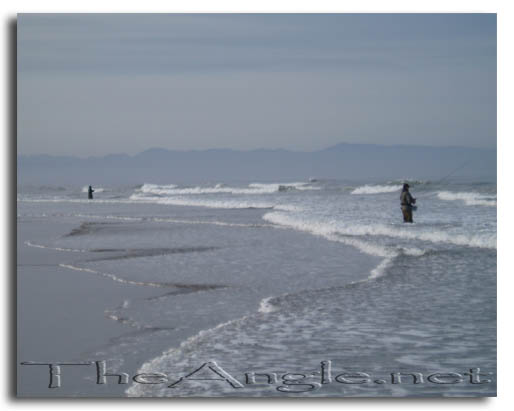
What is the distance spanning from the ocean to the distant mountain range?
1.06 ft

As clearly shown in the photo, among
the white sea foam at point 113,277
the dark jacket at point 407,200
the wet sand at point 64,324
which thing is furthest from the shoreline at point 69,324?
the dark jacket at point 407,200

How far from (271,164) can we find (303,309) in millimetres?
1410

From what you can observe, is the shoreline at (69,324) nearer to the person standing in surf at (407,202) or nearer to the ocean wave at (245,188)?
the ocean wave at (245,188)

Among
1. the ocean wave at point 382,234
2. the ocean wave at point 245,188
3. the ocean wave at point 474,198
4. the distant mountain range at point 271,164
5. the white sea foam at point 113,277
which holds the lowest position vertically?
the white sea foam at point 113,277

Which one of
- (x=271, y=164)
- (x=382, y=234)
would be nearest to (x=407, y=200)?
(x=382, y=234)

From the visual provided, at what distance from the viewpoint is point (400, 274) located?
7195 mm

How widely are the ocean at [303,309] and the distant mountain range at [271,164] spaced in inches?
12.7

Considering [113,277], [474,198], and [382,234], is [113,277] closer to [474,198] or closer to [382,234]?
[474,198]

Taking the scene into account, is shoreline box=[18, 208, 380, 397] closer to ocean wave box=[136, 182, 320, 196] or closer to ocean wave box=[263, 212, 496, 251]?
ocean wave box=[136, 182, 320, 196]

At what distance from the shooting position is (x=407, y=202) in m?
9.87

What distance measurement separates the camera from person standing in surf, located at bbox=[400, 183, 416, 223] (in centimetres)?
819

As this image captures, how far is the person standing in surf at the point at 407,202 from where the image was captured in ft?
26.9

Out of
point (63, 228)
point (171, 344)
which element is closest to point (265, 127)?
point (171, 344)

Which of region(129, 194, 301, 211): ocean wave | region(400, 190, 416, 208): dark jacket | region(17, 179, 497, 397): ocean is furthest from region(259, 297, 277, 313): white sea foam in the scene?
region(129, 194, 301, 211): ocean wave
